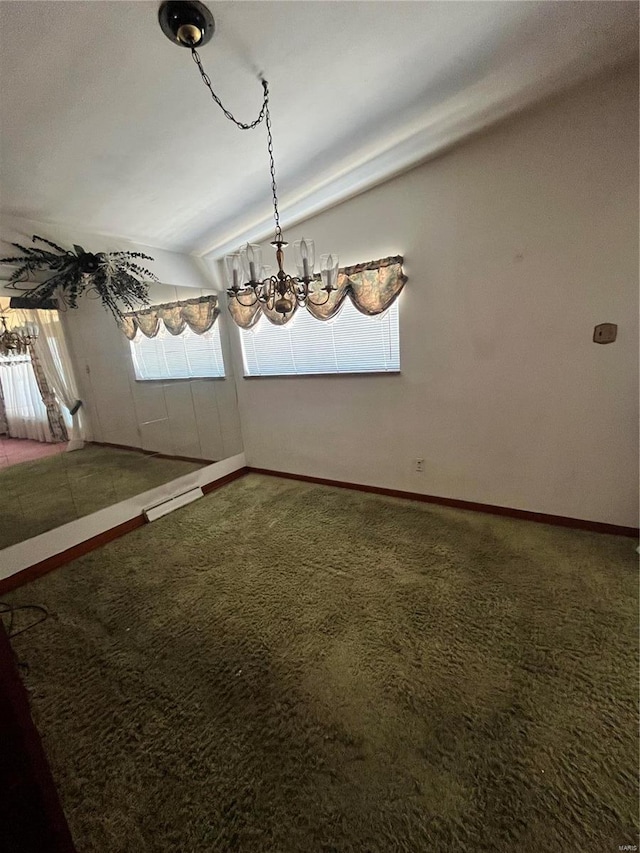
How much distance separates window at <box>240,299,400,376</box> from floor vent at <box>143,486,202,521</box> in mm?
1330

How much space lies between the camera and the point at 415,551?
7.11 ft

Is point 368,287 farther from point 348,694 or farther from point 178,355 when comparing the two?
point 348,694

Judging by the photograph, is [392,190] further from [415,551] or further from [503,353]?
[415,551]

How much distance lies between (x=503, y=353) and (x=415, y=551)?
57.6 inches

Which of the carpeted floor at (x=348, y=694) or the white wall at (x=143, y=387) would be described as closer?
the carpeted floor at (x=348, y=694)

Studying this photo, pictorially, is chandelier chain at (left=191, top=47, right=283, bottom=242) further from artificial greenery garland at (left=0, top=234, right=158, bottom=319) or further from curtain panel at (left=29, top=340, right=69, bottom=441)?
curtain panel at (left=29, top=340, right=69, bottom=441)

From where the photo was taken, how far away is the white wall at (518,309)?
1.88 m

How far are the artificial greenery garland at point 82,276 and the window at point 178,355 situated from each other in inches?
11.8

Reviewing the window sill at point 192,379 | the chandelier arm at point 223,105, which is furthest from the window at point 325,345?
the chandelier arm at point 223,105

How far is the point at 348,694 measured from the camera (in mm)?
1324

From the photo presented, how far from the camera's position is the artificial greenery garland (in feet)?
6.92

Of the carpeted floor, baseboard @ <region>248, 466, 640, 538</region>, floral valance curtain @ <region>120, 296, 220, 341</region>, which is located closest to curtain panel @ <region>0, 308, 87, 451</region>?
floral valance curtain @ <region>120, 296, 220, 341</region>

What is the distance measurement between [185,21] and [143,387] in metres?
2.21

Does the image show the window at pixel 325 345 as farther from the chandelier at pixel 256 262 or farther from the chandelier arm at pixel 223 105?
the chandelier arm at pixel 223 105
